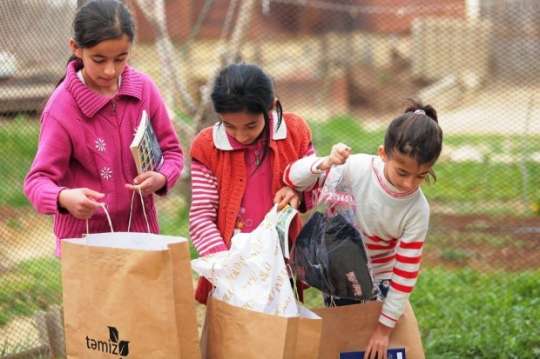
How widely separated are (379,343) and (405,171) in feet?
1.99

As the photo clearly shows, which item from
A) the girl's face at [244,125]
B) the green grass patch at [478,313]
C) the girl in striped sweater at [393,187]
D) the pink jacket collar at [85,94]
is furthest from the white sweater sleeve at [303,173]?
the green grass patch at [478,313]

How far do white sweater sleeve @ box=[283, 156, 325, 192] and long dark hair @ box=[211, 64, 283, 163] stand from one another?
201mm

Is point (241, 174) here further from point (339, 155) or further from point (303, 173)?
point (339, 155)

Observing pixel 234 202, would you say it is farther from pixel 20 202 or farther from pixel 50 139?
pixel 20 202

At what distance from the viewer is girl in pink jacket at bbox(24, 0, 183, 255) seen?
2.93 m

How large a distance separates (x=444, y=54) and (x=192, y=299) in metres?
8.13

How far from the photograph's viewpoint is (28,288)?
203 inches

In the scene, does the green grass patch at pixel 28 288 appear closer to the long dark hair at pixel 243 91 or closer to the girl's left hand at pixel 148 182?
the girl's left hand at pixel 148 182

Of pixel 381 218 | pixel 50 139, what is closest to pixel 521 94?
pixel 381 218

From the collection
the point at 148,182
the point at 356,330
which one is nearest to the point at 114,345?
the point at 148,182

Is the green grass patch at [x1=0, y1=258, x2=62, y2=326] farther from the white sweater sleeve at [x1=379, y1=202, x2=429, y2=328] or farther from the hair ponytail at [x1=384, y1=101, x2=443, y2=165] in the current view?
the hair ponytail at [x1=384, y1=101, x2=443, y2=165]

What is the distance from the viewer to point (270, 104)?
9.93 feet

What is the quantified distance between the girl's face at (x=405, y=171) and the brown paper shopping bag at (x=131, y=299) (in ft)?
2.51

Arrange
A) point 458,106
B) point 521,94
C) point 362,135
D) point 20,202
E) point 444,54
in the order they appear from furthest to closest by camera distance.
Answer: point 458,106 < point 444,54 < point 362,135 < point 521,94 < point 20,202
